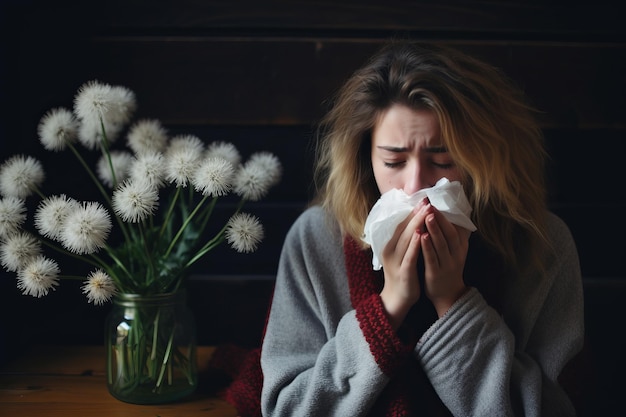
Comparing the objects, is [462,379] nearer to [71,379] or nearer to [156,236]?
[156,236]

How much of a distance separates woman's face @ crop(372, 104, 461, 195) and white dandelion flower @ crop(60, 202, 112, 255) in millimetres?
492

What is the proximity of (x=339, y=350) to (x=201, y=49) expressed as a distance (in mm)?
780

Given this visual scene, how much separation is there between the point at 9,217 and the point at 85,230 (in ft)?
0.54

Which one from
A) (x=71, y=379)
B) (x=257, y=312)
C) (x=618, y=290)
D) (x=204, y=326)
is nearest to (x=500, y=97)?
(x=618, y=290)

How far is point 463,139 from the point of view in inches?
44.6

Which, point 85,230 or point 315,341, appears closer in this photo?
point 85,230

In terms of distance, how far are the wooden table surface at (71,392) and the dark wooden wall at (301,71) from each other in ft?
0.36

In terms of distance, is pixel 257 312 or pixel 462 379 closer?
pixel 462 379

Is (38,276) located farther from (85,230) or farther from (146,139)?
(146,139)

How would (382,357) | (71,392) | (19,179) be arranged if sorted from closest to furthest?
1. (382,357)
2. (19,179)
3. (71,392)

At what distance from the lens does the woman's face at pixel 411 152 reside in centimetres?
113

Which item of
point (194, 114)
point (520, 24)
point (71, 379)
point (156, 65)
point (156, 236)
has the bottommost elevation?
point (71, 379)

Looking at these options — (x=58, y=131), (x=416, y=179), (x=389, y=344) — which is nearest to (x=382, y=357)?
(x=389, y=344)

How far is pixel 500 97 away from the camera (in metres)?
1.21
